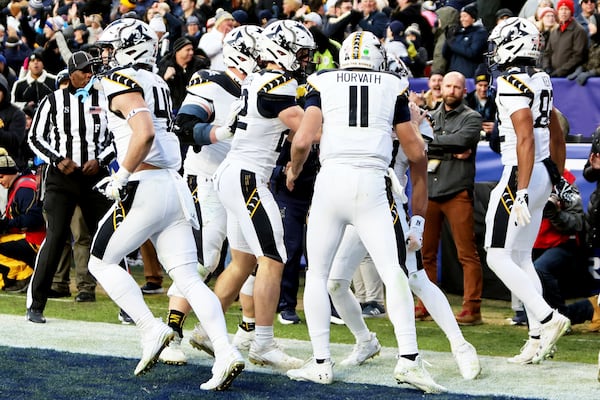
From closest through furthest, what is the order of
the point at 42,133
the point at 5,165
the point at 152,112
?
the point at 152,112, the point at 42,133, the point at 5,165

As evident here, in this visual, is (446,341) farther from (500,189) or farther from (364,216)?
(364,216)

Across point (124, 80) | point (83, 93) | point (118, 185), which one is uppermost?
point (124, 80)

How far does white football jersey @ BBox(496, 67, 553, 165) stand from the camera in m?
6.55

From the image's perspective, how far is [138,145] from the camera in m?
5.79

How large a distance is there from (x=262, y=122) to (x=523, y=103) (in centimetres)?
146

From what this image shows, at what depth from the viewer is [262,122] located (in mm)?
6297

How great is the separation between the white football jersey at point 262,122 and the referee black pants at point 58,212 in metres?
2.30

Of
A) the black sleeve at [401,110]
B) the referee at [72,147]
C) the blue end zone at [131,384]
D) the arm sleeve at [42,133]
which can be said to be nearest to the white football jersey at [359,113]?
the black sleeve at [401,110]

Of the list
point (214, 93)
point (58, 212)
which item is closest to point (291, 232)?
point (58, 212)

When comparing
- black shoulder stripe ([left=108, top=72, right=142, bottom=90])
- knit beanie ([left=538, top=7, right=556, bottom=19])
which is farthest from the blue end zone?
knit beanie ([left=538, top=7, right=556, bottom=19])

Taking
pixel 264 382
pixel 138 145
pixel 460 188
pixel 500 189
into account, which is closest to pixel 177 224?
pixel 138 145

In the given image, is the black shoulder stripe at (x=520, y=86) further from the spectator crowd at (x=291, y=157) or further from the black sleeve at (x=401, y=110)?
the black sleeve at (x=401, y=110)

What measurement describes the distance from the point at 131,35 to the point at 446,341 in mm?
2823

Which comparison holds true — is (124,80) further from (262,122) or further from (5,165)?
(5,165)
